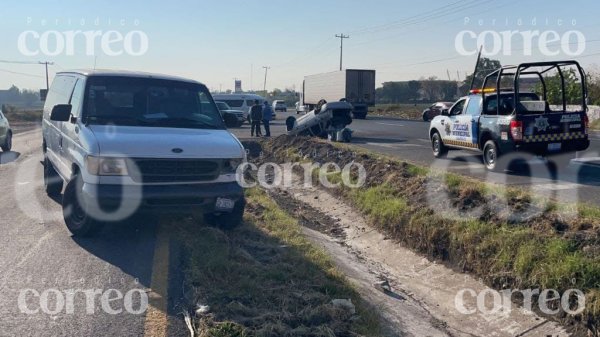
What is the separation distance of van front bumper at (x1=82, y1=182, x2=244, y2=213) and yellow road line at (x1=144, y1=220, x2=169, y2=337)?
1.70 feet

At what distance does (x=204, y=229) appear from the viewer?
806 cm

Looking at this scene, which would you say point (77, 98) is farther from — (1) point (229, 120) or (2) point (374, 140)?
(2) point (374, 140)

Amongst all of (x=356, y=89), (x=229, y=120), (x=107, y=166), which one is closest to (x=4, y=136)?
(x=229, y=120)

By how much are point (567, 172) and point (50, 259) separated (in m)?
10.7

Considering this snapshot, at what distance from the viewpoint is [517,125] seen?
13133mm

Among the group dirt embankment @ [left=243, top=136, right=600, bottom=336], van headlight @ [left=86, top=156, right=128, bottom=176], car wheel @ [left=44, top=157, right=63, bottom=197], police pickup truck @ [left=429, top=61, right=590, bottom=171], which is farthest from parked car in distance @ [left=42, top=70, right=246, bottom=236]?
police pickup truck @ [left=429, top=61, right=590, bottom=171]

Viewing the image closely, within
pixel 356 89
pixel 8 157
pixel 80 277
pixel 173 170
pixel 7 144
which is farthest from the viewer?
pixel 356 89

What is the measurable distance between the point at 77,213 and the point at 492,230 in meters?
5.18

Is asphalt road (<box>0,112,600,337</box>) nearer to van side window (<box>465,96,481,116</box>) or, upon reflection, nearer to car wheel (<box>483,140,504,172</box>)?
car wheel (<box>483,140,504,172</box>)

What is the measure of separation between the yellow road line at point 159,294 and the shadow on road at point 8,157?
38.5ft

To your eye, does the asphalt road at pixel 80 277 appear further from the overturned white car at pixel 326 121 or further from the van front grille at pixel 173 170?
the overturned white car at pixel 326 121

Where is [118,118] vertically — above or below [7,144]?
above

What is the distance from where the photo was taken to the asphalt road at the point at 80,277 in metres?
5.03

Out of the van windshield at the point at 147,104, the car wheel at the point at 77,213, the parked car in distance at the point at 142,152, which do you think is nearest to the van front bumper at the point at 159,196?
the parked car in distance at the point at 142,152
